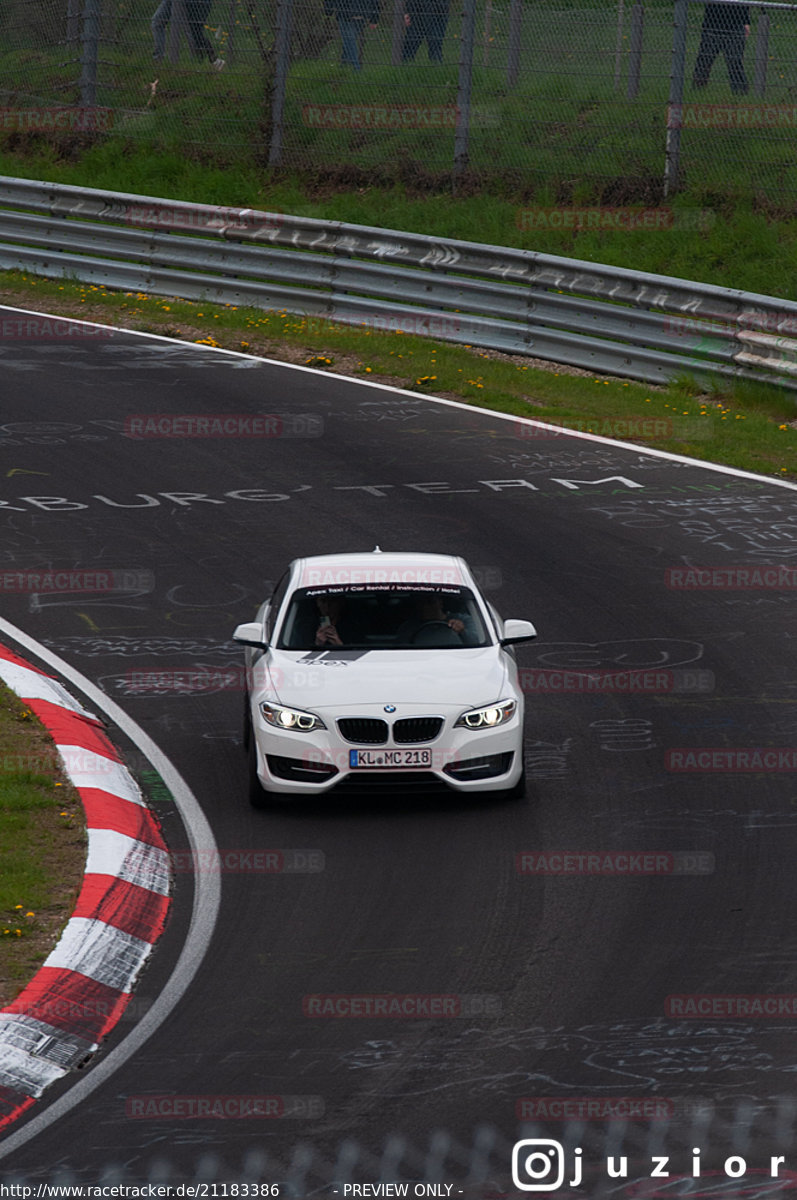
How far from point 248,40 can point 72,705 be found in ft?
59.5

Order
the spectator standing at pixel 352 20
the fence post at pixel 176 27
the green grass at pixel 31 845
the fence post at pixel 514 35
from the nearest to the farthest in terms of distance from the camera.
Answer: the green grass at pixel 31 845 → the fence post at pixel 514 35 → the spectator standing at pixel 352 20 → the fence post at pixel 176 27

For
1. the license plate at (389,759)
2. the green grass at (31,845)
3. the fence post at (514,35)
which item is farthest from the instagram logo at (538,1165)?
the fence post at (514,35)

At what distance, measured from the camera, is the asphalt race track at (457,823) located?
6.83 m

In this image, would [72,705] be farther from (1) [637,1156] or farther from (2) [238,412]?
(2) [238,412]

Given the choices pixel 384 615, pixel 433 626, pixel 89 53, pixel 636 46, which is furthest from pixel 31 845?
pixel 89 53

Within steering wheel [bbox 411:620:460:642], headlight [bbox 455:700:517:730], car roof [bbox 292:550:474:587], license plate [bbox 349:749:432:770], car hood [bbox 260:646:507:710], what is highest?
car roof [bbox 292:550:474:587]

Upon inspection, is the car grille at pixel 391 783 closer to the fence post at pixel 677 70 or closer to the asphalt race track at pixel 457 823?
the asphalt race track at pixel 457 823

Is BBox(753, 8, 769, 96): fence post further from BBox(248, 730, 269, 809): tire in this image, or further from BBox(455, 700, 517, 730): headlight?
BBox(248, 730, 269, 809): tire

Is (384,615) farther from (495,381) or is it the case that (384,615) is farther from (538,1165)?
(495,381)

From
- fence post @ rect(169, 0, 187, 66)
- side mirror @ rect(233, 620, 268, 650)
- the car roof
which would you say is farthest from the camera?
fence post @ rect(169, 0, 187, 66)

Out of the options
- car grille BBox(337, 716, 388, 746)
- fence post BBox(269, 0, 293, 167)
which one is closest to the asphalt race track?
car grille BBox(337, 716, 388, 746)

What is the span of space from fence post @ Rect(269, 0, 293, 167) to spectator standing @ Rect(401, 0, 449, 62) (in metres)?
2.06

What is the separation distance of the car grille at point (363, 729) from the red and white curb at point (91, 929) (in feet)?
4.17

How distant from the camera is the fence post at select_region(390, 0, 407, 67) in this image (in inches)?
981
